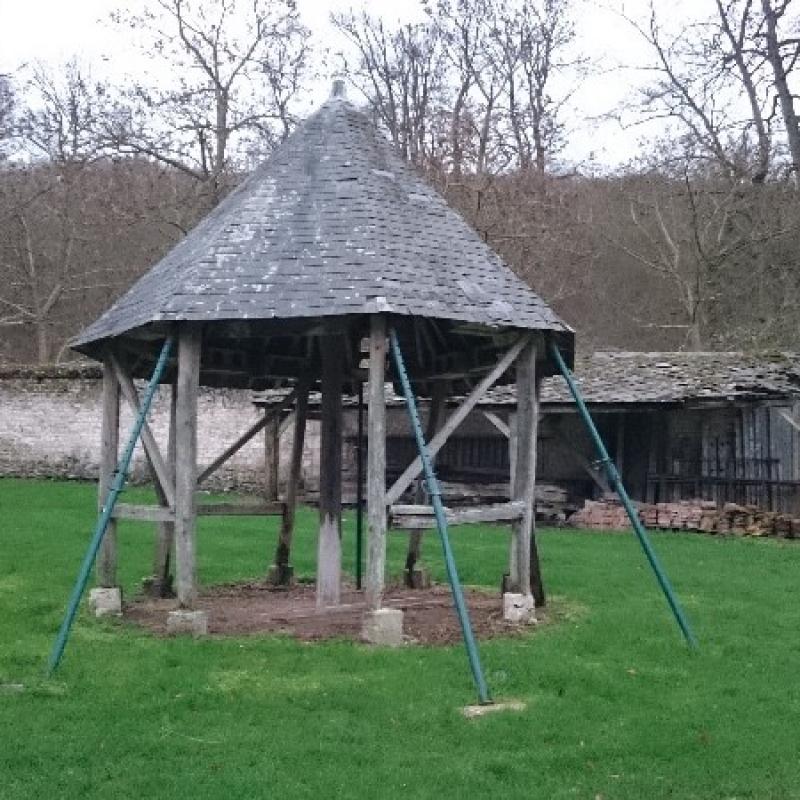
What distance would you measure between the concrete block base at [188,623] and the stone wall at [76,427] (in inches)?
622

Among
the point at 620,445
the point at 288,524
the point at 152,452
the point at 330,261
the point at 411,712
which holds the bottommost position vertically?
the point at 411,712

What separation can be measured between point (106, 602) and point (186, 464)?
1765 millimetres

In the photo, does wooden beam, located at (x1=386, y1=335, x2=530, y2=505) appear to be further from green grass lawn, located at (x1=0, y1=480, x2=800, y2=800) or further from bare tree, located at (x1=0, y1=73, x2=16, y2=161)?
bare tree, located at (x1=0, y1=73, x2=16, y2=161)

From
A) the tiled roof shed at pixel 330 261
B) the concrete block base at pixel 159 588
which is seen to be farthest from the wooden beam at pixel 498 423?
the concrete block base at pixel 159 588

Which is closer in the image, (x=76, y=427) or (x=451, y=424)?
(x=451, y=424)

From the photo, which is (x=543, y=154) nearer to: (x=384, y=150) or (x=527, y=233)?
(x=527, y=233)

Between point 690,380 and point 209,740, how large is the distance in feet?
49.4

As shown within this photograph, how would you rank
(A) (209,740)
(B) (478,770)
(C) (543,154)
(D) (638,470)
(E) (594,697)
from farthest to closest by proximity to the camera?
(C) (543,154), (D) (638,470), (E) (594,697), (A) (209,740), (B) (478,770)

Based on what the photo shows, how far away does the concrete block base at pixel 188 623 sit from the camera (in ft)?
29.6

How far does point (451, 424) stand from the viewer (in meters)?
9.33

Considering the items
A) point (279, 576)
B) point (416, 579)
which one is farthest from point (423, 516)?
point (279, 576)

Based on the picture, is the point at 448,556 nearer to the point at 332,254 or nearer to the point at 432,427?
the point at 332,254

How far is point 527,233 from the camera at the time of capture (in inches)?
1067

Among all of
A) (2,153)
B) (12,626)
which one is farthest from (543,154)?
(12,626)
